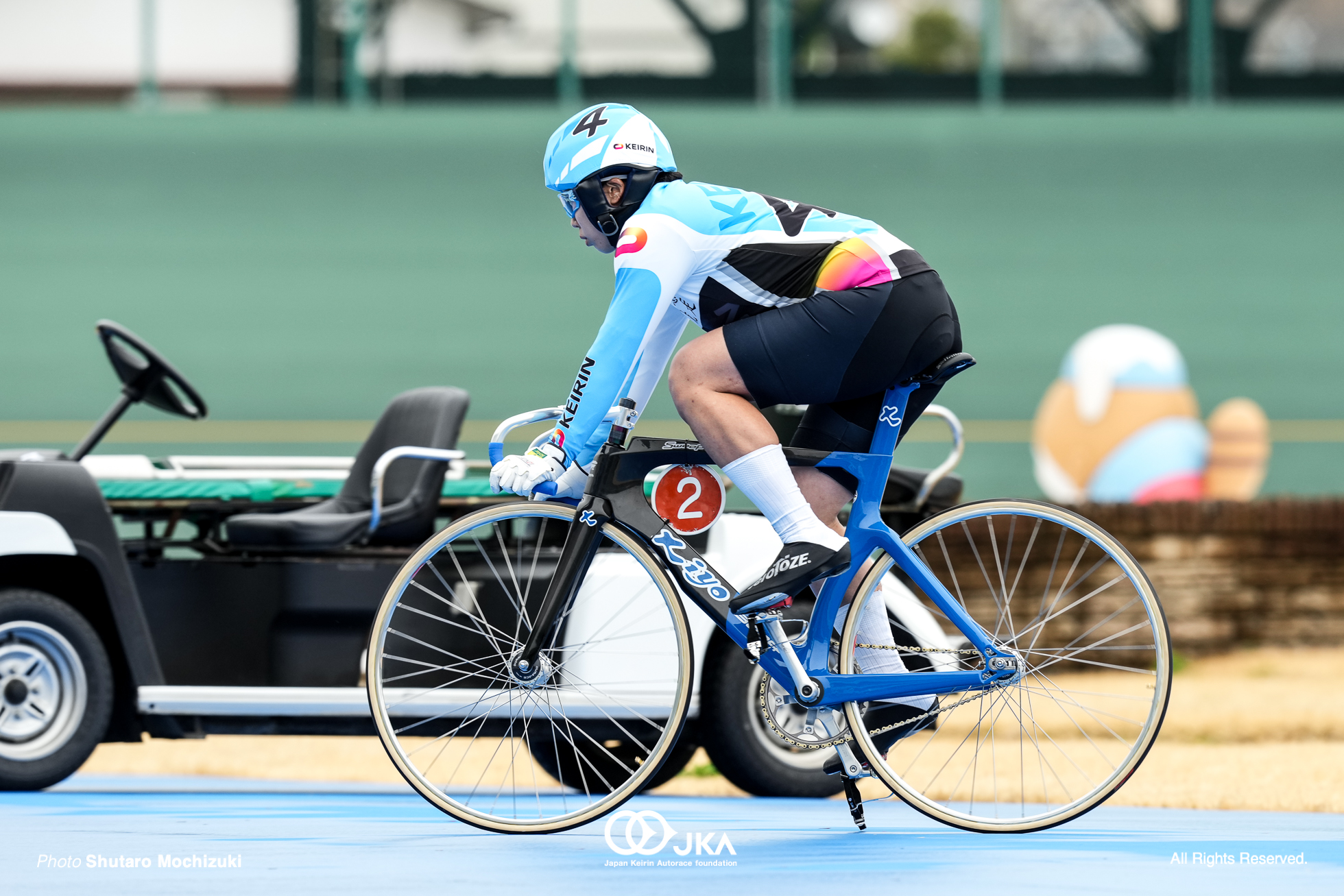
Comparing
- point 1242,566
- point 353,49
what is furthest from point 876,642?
point 353,49

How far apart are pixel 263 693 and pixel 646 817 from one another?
1.47 metres

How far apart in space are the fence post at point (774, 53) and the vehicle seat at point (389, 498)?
348 inches

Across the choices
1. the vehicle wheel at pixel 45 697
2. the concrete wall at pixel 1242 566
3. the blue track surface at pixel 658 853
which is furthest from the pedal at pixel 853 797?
the concrete wall at pixel 1242 566

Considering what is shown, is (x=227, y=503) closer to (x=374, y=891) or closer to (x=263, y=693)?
(x=263, y=693)

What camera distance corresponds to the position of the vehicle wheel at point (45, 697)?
16.7 ft

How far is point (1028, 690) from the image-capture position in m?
3.98

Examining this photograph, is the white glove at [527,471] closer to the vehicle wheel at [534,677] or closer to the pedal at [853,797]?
the vehicle wheel at [534,677]

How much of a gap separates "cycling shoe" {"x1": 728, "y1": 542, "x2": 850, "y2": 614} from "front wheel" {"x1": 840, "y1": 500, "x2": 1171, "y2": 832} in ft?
0.77

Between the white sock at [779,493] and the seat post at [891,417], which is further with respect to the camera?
the seat post at [891,417]

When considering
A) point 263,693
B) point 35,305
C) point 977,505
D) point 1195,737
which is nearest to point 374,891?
point 977,505

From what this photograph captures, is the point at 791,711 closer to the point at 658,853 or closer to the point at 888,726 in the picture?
the point at 888,726

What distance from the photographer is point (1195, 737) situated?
7.85 metres

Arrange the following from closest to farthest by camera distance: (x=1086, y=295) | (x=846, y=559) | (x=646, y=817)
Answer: (x=846, y=559), (x=646, y=817), (x=1086, y=295)

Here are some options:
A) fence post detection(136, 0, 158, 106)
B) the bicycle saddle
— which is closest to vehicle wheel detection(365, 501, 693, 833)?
the bicycle saddle
